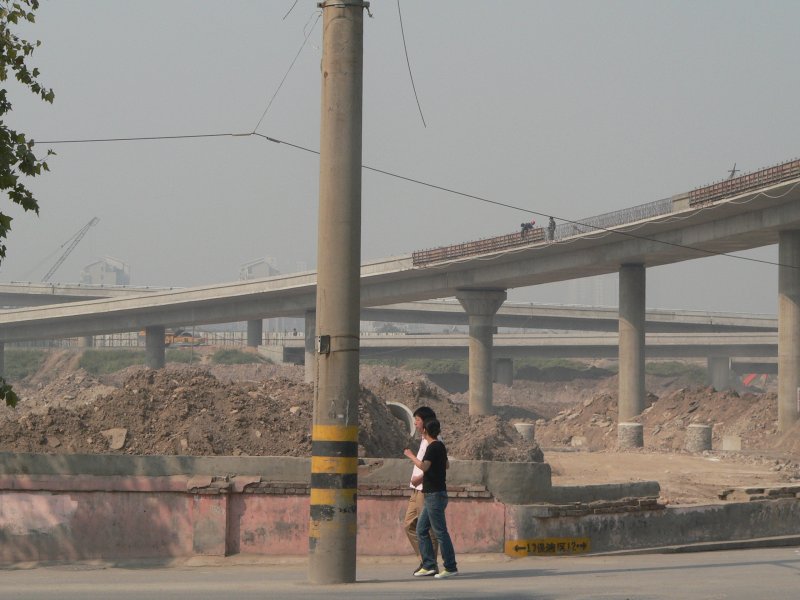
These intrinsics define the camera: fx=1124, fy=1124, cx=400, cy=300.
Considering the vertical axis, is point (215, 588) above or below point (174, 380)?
below

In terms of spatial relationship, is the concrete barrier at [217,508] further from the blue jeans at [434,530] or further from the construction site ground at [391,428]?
the construction site ground at [391,428]

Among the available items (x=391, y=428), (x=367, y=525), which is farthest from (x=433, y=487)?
(x=391, y=428)

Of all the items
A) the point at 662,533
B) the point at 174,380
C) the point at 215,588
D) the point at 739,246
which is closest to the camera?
the point at 215,588

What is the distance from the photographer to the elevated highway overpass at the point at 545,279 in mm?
44938

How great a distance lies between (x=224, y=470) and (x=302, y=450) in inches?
221

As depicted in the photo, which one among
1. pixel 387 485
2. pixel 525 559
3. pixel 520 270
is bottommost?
pixel 525 559

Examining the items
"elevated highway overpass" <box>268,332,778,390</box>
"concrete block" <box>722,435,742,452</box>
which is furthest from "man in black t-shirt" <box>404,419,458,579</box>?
"elevated highway overpass" <box>268,332,778,390</box>

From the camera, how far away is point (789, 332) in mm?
44812

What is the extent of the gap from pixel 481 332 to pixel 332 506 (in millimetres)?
59193

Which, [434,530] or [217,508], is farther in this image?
[217,508]

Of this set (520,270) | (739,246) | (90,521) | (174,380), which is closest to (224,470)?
(90,521)

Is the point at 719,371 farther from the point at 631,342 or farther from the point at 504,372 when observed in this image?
the point at 631,342

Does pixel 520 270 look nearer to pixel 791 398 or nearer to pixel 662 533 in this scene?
pixel 791 398

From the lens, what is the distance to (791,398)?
44.9 meters
